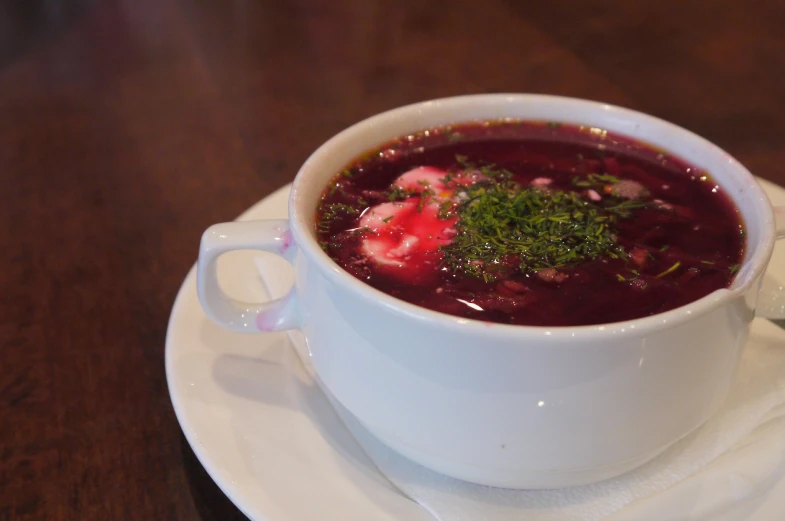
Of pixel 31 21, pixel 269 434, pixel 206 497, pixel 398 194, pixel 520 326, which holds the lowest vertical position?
pixel 31 21

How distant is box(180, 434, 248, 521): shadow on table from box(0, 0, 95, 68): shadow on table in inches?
86.4

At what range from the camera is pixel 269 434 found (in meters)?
1.13

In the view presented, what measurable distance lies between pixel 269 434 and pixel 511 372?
0.43 metres

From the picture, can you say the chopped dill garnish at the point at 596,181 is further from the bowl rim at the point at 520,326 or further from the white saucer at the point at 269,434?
the white saucer at the point at 269,434

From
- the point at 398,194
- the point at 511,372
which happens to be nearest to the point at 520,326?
the point at 511,372

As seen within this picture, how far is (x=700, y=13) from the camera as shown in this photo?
3322mm

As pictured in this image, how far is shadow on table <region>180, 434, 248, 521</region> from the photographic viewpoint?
1124 mm

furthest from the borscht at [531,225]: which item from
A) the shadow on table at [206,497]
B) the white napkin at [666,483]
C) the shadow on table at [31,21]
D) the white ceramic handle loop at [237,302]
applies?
the shadow on table at [31,21]

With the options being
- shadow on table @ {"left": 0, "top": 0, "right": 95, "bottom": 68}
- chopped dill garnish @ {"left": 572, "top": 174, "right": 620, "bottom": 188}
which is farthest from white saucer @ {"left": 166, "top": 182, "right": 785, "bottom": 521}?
shadow on table @ {"left": 0, "top": 0, "right": 95, "bottom": 68}

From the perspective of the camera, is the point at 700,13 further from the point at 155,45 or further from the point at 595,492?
the point at 595,492

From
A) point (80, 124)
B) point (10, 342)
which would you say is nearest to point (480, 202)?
point (10, 342)

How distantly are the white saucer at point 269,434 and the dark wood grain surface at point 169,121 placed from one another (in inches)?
5.0

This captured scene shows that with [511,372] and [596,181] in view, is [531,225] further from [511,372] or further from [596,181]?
[511,372]

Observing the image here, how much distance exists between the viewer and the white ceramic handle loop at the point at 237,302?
1132 mm
